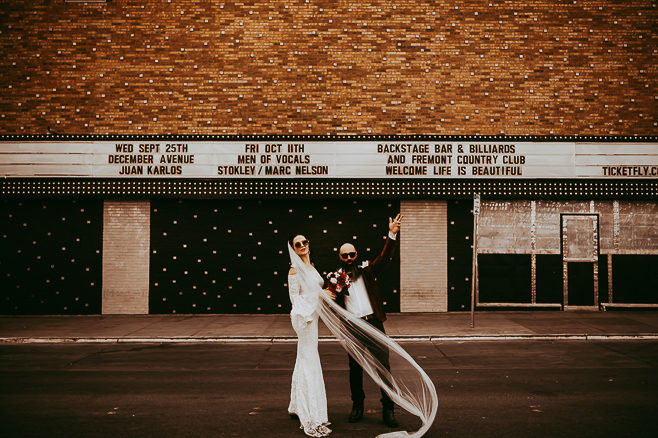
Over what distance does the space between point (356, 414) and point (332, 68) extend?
438 inches

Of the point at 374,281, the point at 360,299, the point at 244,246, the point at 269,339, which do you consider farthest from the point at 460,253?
the point at 360,299

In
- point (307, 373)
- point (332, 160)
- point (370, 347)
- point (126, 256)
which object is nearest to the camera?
point (307, 373)

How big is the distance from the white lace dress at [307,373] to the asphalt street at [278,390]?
209 millimetres

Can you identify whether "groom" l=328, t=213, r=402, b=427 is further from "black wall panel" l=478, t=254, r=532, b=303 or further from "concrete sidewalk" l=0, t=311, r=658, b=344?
"black wall panel" l=478, t=254, r=532, b=303

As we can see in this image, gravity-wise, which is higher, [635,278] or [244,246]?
[244,246]

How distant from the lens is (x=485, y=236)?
15039 mm

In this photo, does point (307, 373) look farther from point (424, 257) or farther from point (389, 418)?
point (424, 257)

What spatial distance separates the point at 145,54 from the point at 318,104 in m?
5.20

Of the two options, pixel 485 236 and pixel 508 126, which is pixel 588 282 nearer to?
pixel 485 236

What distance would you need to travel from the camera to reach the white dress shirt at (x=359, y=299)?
6074mm

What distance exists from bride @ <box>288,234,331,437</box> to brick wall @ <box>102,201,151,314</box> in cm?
1023

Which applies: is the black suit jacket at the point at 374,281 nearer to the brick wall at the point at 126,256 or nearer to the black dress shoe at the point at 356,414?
the black dress shoe at the point at 356,414

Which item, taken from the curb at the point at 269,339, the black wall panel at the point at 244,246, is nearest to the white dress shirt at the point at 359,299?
the curb at the point at 269,339

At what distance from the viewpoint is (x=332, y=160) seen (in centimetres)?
1475
